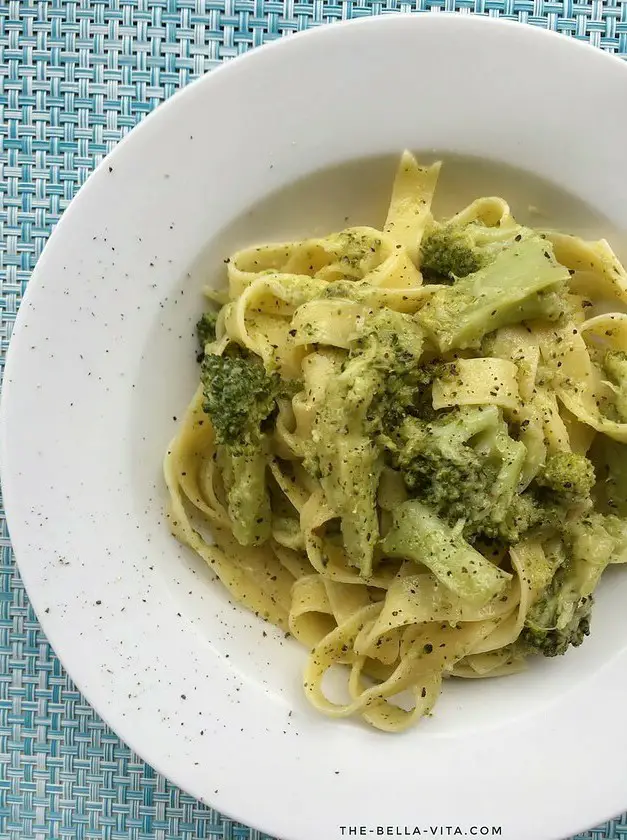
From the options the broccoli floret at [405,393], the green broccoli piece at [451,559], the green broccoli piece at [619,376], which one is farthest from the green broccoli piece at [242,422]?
the green broccoli piece at [619,376]

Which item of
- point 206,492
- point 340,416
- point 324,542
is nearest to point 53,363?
point 206,492

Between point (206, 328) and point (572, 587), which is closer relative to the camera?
point (572, 587)

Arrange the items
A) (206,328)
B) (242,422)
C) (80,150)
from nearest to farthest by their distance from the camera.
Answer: (242,422) < (206,328) < (80,150)

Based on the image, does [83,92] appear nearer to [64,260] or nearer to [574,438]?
[64,260]

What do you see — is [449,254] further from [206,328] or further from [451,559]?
[451,559]

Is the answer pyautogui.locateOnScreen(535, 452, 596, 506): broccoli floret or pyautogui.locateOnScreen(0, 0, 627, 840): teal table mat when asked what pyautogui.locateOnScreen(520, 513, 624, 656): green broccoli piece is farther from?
pyautogui.locateOnScreen(0, 0, 627, 840): teal table mat

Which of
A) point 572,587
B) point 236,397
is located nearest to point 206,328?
point 236,397
